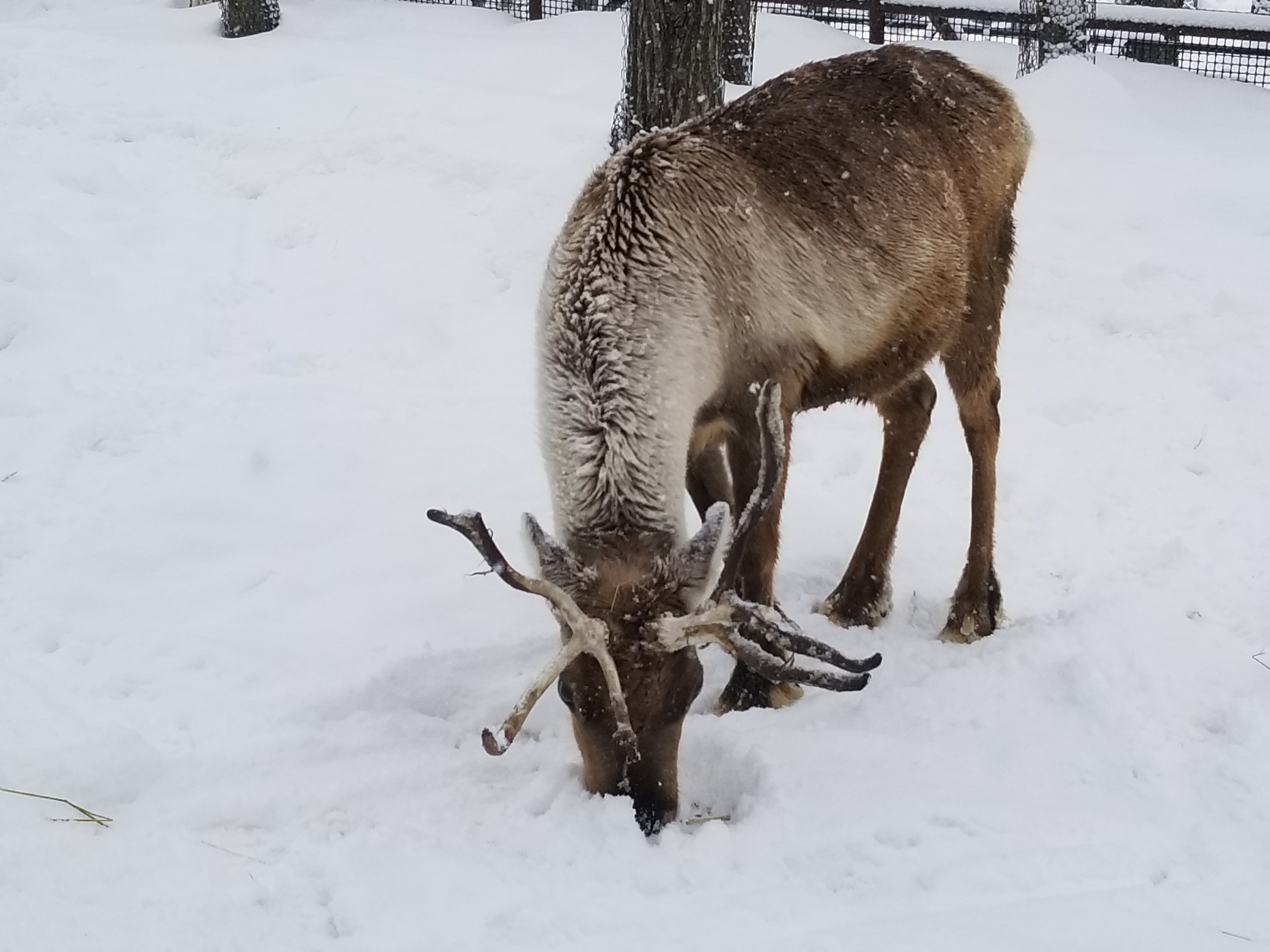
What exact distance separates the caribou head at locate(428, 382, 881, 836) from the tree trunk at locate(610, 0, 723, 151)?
11.1 ft

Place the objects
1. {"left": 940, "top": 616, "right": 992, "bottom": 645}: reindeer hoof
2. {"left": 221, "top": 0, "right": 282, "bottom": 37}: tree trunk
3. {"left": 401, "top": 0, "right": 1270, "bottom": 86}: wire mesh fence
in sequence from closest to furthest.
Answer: {"left": 940, "top": 616, "right": 992, "bottom": 645}: reindeer hoof, {"left": 221, "top": 0, "right": 282, "bottom": 37}: tree trunk, {"left": 401, "top": 0, "right": 1270, "bottom": 86}: wire mesh fence

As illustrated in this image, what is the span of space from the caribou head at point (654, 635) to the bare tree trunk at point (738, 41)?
727 cm

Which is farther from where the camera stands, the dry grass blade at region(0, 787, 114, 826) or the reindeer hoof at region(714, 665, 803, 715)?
the reindeer hoof at region(714, 665, 803, 715)

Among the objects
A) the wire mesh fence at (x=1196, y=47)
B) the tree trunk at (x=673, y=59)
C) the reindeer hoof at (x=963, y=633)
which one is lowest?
the reindeer hoof at (x=963, y=633)

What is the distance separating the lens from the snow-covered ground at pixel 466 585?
305 cm

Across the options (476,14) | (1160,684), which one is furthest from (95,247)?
(476,14)

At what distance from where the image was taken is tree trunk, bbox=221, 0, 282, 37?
1105 cm

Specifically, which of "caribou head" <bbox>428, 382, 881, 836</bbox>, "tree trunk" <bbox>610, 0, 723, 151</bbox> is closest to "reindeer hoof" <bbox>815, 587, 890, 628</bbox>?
"caribou head" <bbox>428, 382, 881, 836</bbox>

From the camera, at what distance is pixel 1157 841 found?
10.7ft

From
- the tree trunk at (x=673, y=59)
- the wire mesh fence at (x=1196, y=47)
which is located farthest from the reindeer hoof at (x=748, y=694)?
the wire mesh fence at (x=1196, y=47)

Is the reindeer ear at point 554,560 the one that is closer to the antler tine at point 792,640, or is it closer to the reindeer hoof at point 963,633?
the antler tine at point 792,640

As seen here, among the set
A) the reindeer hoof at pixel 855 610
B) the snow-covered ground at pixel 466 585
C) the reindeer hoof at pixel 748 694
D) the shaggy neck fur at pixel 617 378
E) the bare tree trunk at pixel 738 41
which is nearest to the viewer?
the snow-covered ground at pixel 466 585

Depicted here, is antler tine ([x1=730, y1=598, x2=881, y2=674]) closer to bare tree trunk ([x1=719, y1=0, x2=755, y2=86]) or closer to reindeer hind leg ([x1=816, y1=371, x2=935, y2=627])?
reindeer hind leg ([x1=816, y1=371, x2=935, y2=627])

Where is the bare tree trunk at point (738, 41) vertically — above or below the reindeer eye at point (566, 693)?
above
